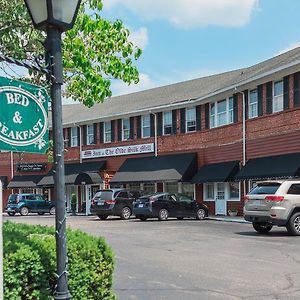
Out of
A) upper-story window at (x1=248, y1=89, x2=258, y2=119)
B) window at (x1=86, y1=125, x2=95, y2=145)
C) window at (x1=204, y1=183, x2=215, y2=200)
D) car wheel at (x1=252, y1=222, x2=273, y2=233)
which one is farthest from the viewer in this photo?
window at (x1=86, y1=125, x2=95, y2=145)

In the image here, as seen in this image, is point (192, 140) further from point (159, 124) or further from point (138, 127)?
point (138, 127)

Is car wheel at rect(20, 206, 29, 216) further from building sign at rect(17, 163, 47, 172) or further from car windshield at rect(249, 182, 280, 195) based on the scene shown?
car windshield at rect(249, 182, 280, 195)

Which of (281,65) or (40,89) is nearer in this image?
(40,89)

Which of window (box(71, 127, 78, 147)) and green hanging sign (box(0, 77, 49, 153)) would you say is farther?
window (box(71, 127, 78, 147))

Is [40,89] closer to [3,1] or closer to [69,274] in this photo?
[69,274]

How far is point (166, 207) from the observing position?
92.0 feet

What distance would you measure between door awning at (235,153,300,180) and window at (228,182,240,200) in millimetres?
2570

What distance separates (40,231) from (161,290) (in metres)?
3.44

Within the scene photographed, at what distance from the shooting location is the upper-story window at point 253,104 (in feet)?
95.0

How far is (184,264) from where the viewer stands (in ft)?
38.0

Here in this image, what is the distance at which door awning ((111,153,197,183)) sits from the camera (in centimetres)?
3412

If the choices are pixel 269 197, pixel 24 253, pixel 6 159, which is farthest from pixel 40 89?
pixel 6 159

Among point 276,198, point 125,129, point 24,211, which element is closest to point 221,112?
point 125,129

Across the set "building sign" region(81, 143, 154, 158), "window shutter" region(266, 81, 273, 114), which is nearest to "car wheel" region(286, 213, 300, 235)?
"window shutter" region(266, 81, 273, 114)
